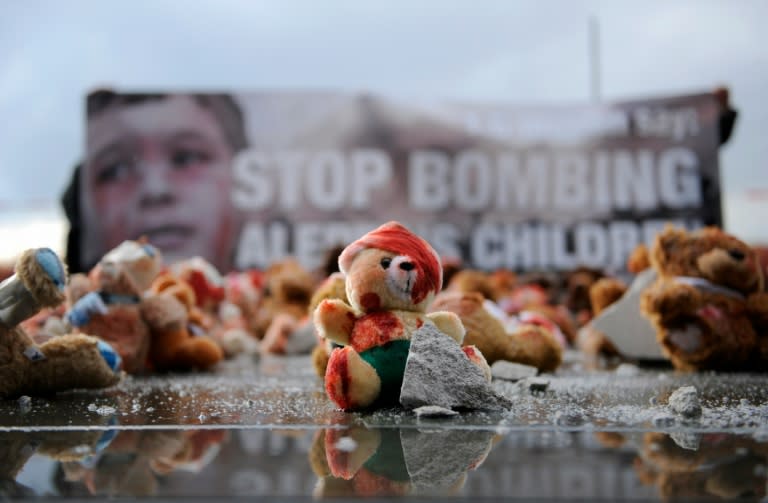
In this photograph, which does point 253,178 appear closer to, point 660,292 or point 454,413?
point 660,292

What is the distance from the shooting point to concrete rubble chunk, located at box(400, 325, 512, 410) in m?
1.23

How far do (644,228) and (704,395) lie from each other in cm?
343

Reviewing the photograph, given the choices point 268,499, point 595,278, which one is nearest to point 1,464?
point 268,499

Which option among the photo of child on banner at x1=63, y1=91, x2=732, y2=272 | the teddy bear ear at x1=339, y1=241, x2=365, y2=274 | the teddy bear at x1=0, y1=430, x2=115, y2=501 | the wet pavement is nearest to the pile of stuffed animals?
the teddy bear ear at x1=339, y1=241, x2=365, y2=274

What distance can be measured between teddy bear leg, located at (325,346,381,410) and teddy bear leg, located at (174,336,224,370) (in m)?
1.14

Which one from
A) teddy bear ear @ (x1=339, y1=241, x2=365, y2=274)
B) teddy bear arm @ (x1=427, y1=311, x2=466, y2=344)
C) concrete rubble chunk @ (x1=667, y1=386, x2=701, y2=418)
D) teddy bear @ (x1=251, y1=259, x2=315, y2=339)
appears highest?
teddy bear ear @ (x1=339, y1=241, x2=365, y2=274)

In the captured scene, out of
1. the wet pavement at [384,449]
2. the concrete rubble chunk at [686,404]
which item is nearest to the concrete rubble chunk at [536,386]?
the wet pavement at [384,449]

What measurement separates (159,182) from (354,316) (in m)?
3.73

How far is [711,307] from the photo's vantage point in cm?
214

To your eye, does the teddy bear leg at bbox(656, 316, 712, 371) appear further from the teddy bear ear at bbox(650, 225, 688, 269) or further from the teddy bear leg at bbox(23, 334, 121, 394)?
the teddy bear leg at bbox(23, 334, 121, 394)

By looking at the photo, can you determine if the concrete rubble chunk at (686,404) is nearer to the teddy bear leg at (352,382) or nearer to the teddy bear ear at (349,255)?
the teddy bear leg at (352,382)

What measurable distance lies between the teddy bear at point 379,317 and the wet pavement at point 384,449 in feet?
0.22

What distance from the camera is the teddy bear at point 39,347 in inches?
58.8

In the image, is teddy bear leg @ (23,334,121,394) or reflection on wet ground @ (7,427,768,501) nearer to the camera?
reflection on wet ground @ (7,427,768,501)
